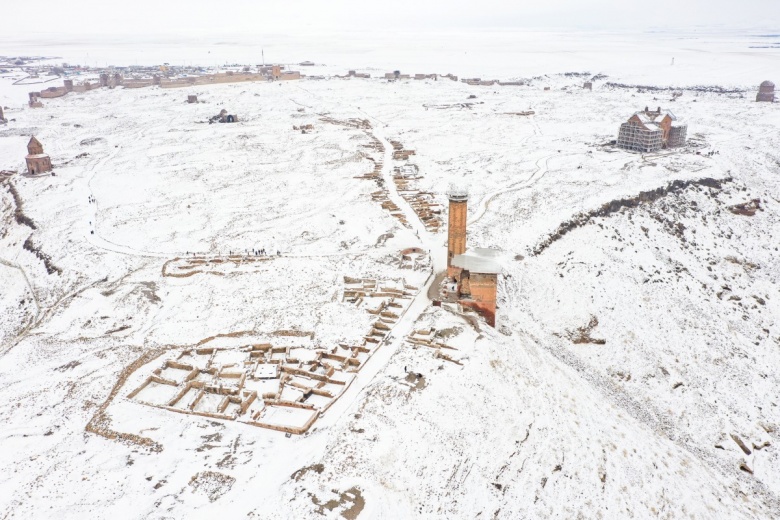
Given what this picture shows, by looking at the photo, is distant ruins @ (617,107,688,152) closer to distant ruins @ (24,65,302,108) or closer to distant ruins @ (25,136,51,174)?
distant ruins @ (25,136,51,174)

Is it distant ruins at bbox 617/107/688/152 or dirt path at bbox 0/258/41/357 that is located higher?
distant ruins at bbox 617/107/688/152

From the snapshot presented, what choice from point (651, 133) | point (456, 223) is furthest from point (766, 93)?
point (456, 223)

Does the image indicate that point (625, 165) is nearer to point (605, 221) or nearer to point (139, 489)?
point (605, 221)

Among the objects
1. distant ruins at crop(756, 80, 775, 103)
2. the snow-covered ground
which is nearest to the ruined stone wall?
the snow-covered ground

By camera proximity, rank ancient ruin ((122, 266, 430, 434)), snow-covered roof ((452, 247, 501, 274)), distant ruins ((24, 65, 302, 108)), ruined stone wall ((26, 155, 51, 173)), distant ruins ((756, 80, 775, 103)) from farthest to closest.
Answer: distant ruins ((24, 65, 302, 108))
distant ruins ((756, 80, 775, 103))
ruined stone wall ((26, 155, 51, 173))
snow-covered roof ((452, 247, 501, 274))
ancient ruin ((122, 266, 430, 434))

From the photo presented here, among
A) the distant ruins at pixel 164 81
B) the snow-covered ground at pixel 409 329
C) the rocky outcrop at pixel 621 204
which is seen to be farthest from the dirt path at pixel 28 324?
the distant ruins at pixel 164 81
